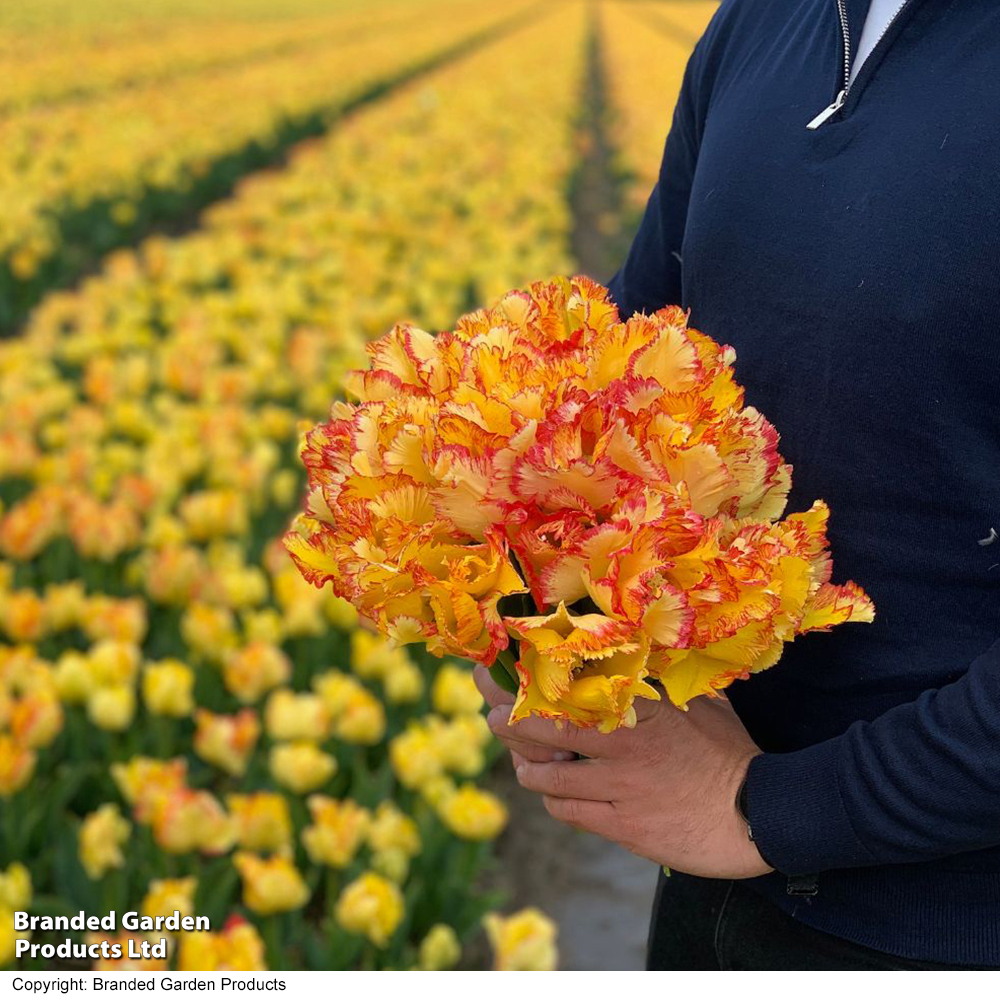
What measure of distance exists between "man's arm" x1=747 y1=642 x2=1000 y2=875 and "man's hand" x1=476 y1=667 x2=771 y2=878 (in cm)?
3

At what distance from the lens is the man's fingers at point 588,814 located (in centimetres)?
125

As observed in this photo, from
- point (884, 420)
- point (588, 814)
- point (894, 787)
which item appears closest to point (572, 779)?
point (588, 814)

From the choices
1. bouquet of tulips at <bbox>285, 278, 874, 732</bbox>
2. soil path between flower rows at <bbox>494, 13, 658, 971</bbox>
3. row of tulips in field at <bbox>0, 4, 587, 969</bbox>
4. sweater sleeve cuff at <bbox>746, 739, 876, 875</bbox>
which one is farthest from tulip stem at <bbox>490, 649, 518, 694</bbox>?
soil path between flower rows at <bbox>494, 13, 658, 971</bbox>

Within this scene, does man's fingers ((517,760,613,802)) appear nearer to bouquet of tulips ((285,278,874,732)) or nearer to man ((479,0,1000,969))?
man ((479,0,1000,969))

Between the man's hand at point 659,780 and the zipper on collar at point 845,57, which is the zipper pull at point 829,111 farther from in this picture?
the man's hand at point 659,780

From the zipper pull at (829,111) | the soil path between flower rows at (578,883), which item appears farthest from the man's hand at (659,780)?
the soil path between flower rows at (578,883)

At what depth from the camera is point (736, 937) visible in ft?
4.55

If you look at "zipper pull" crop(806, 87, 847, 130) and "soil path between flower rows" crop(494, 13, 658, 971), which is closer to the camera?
"zipper pull" crop(806, 87, 847, 130)

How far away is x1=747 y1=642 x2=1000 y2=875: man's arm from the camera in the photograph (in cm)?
110

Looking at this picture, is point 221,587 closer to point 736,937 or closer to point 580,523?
→ point 736,937

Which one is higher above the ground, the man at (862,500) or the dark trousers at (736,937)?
the man at (862,500)

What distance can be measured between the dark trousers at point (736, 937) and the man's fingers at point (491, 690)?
0.36 metres

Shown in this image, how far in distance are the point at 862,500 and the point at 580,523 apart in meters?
0.33

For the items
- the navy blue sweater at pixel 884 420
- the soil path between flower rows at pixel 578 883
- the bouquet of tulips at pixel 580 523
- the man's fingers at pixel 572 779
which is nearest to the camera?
the bouquet of tulips at pixel 580 523
